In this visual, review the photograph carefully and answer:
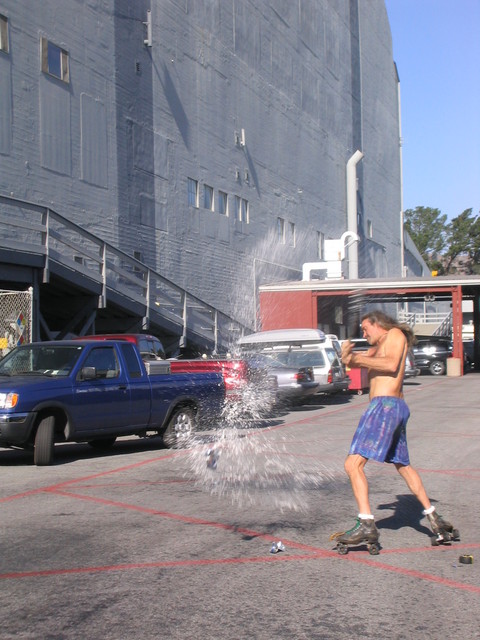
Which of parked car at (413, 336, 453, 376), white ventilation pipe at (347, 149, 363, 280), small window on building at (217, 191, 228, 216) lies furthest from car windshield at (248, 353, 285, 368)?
white ventilation pipe at (347, 149, 363, 280)

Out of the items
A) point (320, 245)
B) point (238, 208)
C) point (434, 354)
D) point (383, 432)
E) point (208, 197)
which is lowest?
point (383, 432)

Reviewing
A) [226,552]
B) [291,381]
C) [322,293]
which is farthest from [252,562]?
[322,293]

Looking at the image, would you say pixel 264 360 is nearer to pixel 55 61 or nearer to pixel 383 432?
pixel 55 61

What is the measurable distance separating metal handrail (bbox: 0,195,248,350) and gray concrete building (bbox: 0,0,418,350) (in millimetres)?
601

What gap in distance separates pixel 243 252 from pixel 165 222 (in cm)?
709

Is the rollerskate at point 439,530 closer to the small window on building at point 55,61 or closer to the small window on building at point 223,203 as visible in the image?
the small window on building at point 55,61

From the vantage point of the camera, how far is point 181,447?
12.5 meters

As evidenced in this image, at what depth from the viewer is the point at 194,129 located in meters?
31.2

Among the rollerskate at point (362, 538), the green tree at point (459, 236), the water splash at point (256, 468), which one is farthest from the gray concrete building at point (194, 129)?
the green tree at point (459, 236)

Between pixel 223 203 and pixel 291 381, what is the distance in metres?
16.2

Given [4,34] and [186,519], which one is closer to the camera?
[186,519]

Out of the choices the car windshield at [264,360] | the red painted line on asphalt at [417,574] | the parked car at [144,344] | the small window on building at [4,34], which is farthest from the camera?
the small window on building at [4,34]

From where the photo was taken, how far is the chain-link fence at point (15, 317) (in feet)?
52.8

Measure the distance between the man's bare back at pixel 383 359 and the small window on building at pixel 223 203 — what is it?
27.7m
